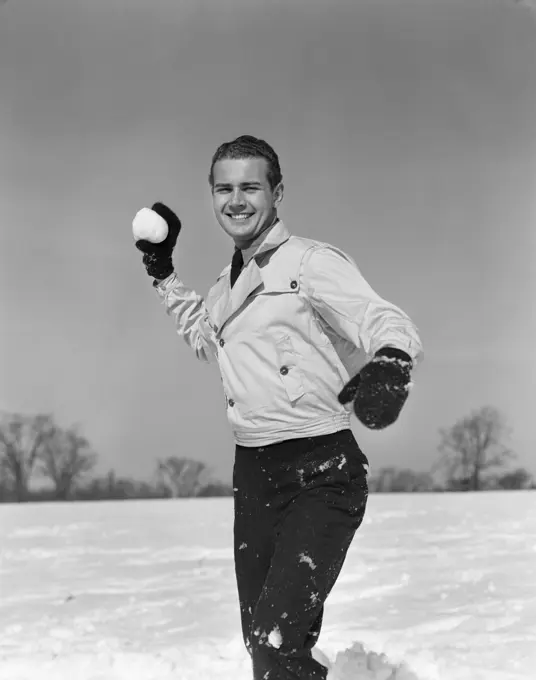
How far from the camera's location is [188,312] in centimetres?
214

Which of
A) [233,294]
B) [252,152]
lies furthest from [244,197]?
[233,294]

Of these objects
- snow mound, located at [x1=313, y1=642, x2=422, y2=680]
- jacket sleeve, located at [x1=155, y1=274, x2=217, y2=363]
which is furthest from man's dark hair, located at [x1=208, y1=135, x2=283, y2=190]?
snow mound, located at [x1=313, y1=642, x2=422, y2=680]

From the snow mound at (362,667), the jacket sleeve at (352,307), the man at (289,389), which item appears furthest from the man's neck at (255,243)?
the snow mound at (362,667)

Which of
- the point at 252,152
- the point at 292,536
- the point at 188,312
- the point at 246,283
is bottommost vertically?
the point at 292,536

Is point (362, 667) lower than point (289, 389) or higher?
lower

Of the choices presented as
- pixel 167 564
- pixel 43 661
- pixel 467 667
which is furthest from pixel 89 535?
pixel 467 667

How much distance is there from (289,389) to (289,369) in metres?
0.04

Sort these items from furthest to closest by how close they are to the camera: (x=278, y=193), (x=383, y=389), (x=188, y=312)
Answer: (x=188, y=312) < (x=278, y=193) < (x=383, y=389)

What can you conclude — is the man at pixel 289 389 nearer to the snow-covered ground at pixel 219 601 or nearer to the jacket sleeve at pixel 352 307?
the jacket sleeve at pixel 352 307

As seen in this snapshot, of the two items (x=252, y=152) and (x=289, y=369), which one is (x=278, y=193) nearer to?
(x=252, y=152)

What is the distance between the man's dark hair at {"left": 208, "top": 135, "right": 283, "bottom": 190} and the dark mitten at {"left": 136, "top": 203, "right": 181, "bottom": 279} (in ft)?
0.99

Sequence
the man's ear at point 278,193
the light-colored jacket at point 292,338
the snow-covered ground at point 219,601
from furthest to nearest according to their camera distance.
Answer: the snow-covered ground at point 219,601 < the man's ear at point 278,193 < the light-colored jacket at point 292,338

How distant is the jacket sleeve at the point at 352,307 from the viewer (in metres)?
1.57

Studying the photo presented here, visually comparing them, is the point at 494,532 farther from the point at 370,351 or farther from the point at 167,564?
the point at 370,351
